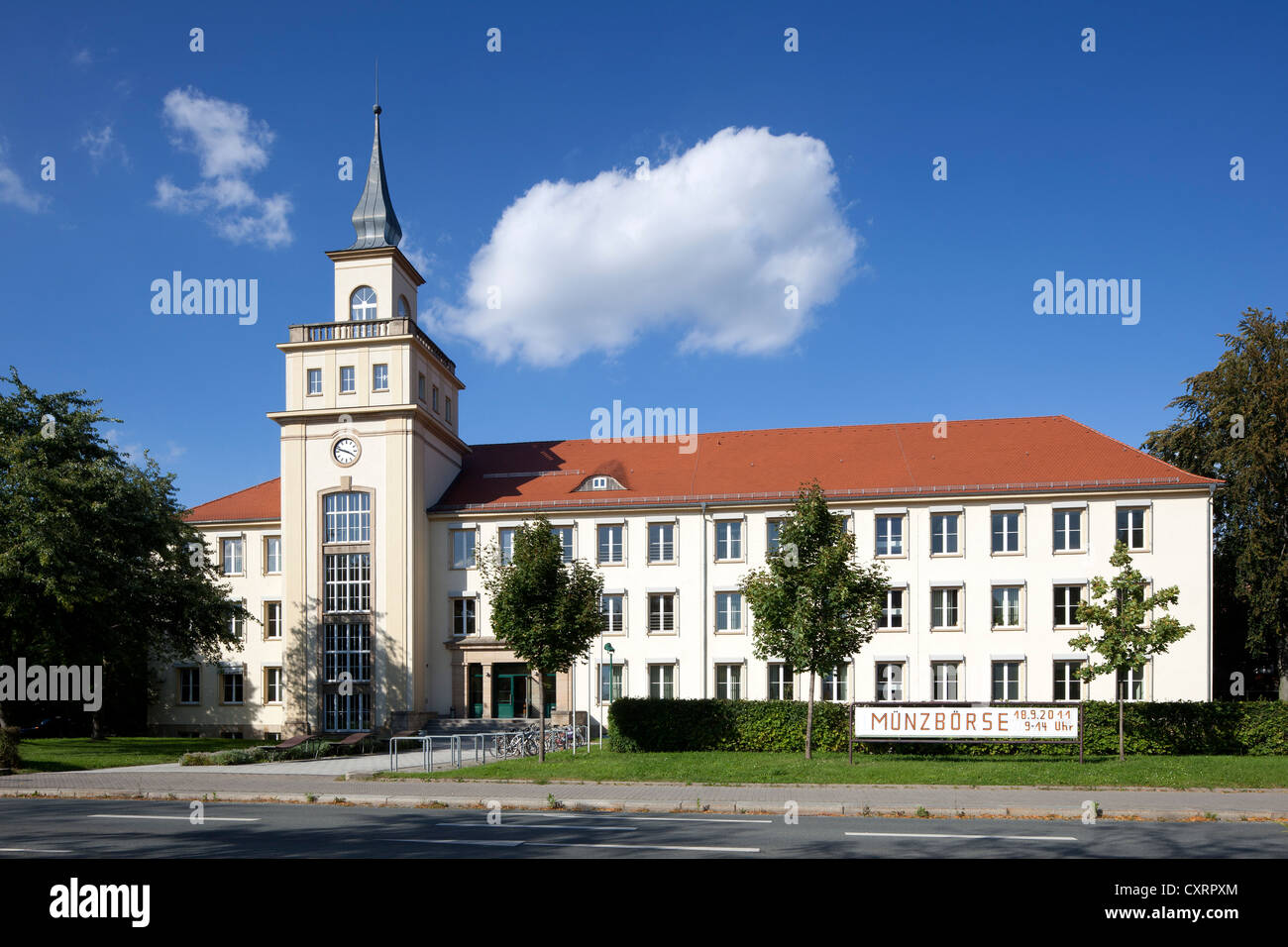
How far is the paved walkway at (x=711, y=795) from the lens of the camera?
1551 centimetres

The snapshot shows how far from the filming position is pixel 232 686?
42.5m

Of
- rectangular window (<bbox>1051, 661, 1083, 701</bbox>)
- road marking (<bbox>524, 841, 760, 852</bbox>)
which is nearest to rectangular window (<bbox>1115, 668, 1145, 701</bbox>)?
rectangular window (<bbox>1051, 661, 1083, 701</bbox>)

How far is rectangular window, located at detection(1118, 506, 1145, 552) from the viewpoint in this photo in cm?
3566

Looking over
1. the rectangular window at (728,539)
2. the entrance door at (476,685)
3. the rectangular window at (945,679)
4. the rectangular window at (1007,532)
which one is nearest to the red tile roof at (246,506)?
the entrance door at (476,685)

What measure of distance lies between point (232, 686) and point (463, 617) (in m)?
11.6

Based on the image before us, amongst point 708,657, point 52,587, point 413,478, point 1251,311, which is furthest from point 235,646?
point 1251,311

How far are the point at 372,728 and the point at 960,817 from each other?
2775 centimetres

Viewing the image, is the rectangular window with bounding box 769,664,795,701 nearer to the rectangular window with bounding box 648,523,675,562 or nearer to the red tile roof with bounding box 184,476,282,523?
the rectangular window with bounding box 648,523,675,562

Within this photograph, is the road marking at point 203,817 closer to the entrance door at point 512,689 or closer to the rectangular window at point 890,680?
the entrance door at point 512,689

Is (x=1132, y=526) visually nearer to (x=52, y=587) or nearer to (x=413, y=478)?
(x=413, y=478)

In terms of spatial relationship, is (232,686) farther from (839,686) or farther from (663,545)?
(839,686)
